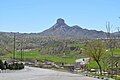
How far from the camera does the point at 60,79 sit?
68.2 metres

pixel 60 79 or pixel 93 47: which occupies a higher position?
pixel 93 47

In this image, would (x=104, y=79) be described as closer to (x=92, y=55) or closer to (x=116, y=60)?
(x=92, y=55)

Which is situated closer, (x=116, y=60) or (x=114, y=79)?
(x=114, y=79)

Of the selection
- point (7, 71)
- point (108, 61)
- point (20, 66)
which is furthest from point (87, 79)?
point (108, 61)

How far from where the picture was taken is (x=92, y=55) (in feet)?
266

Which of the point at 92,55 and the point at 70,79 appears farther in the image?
the point at 92,55

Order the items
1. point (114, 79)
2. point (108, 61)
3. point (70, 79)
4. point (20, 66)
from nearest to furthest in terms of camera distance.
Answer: point (114, 79), point (70, 79), point (20, 66), point (108, 61)

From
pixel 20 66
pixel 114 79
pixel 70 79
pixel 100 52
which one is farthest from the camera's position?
pixel 20 66

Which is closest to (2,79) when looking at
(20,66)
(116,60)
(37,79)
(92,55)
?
(37,79)

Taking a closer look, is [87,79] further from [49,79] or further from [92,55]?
[92,55]

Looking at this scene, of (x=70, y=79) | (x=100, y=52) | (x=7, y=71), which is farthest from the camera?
(x=7, y=71)

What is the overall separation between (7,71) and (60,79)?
23.0m

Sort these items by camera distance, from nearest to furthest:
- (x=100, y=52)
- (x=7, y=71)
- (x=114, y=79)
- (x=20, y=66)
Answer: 1. (x=114, y=79)
2. (x=100, y=52)
3. (x=7, y=71)
4. (x=20, y=66)

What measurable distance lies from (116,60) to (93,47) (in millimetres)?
20472
